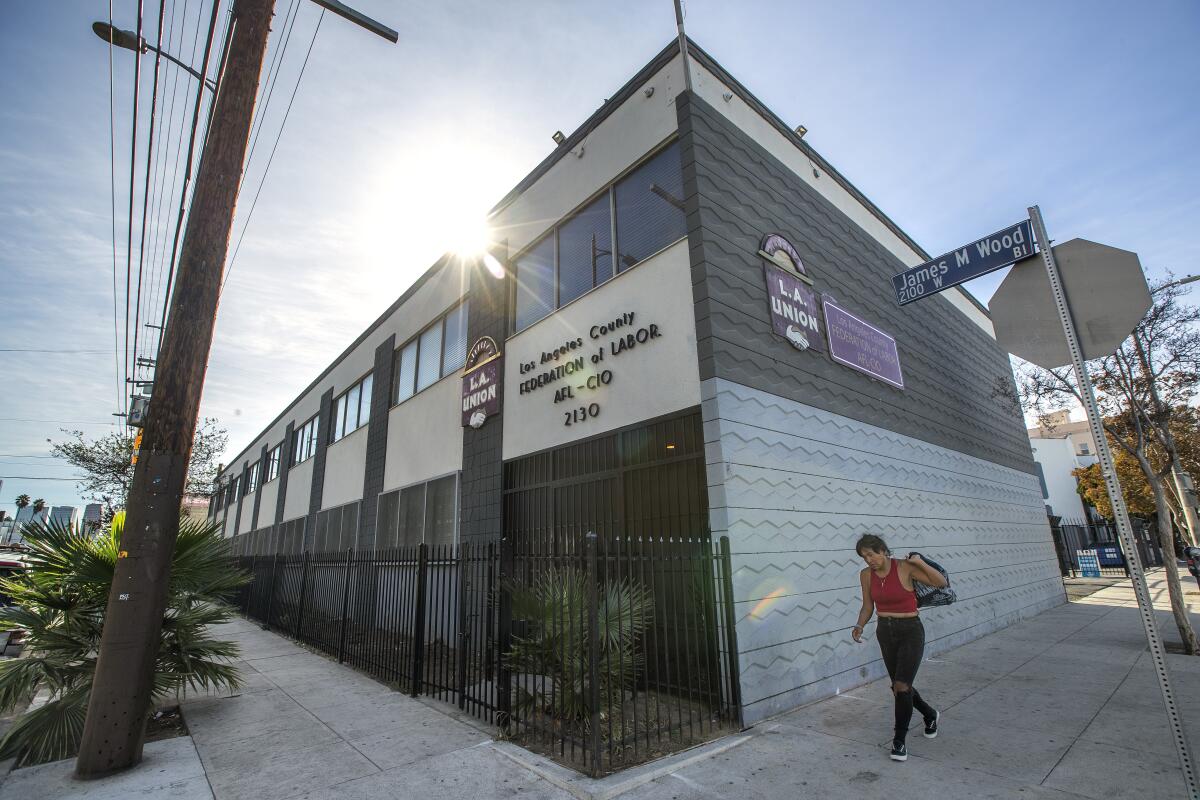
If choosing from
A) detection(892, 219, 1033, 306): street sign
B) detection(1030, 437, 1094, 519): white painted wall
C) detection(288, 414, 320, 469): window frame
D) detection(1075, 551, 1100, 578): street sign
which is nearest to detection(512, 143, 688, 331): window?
detection(892, 219, 1033, 306): street sign

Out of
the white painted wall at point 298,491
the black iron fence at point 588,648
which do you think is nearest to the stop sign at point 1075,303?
the black iron fence at point 588,648

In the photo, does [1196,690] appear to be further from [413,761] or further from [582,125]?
[582,125]

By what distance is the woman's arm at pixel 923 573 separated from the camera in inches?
184

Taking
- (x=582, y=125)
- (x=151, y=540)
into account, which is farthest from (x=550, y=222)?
(x=151, y=540)

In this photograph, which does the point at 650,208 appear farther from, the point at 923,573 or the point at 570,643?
the point at 570,643

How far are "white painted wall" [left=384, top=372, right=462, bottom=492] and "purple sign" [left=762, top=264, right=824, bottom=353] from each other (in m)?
6.59

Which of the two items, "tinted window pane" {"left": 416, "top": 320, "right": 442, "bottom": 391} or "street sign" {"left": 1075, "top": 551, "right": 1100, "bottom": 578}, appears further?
"street sign" {"left": 1075, "top": 551, "right": 1100, "bottom": 578}

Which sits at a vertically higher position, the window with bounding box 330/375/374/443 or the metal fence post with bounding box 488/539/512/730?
the window with bounding box 330/375/374/443

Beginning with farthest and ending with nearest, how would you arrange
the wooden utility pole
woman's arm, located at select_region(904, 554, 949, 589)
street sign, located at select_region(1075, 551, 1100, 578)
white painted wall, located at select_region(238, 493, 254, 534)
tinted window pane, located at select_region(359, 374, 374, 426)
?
white painted wall, located at select_region(238, 493, 254, 534) → street sign, located at select_region(1075, 551, 1100, 578) → tinted window pane, located at select_region(359, 374, 374, 426) → woman's arm, located at select_region(904, 554, 949, 589) → the wooden utility pole

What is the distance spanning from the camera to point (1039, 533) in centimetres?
1434

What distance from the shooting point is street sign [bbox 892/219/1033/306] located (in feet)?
13.7

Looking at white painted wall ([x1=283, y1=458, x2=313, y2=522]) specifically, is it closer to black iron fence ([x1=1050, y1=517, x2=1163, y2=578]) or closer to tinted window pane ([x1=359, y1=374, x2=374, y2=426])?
tinted window pane ([x1=359, y1=374, x2=374, y2=426])

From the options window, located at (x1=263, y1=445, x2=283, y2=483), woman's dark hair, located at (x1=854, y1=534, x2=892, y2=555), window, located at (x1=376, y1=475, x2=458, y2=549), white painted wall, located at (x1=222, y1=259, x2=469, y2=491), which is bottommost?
woman's dark hair, located at (x1=854, y1=534, x2=892, y2=555)

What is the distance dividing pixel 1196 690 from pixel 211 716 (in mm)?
10695
